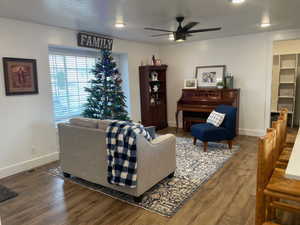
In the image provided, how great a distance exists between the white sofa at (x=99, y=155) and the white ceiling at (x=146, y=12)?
1538 mm

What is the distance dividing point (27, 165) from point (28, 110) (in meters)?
0.92

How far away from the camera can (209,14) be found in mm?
→ 3412

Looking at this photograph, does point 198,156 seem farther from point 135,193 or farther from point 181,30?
point 181,30

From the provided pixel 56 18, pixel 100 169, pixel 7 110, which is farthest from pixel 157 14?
pixel 7 110

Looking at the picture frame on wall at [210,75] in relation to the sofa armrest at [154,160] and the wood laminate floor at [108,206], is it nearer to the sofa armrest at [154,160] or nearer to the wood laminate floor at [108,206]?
the wood laminate floor at [108,206]

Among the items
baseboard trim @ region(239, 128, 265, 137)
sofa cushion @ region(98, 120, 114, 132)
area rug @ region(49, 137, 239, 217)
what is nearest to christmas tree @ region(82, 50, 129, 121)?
area rug @ region(49, 137, 239, 217)

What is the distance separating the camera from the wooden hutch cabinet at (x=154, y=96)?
580cm

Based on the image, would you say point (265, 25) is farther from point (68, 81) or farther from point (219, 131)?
point (68, 81)

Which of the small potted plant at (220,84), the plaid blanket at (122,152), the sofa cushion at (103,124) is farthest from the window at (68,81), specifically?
the small potted plant at (220,84)

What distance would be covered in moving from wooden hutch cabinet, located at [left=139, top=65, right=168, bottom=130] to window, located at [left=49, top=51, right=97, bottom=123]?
1407mm

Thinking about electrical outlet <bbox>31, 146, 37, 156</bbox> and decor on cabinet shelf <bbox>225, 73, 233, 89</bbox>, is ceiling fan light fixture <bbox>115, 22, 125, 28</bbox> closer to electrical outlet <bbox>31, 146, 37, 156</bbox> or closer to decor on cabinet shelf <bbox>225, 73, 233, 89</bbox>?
electrical outlet <bbox>31, 146, 37, 156</bbox>

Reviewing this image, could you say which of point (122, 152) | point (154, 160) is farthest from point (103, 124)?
point (154, 160)

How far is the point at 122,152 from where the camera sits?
2.49 metres

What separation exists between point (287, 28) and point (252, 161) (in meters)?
2.92
